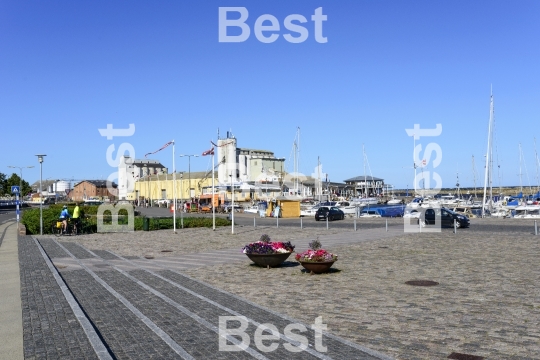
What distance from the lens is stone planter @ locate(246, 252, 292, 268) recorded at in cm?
1800

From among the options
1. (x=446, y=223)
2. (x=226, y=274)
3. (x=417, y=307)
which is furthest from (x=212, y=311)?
(x=446, y=223)

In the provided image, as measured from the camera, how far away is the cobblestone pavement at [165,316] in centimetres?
845

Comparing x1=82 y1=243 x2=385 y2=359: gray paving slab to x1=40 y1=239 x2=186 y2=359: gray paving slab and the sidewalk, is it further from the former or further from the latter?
the sidewalk

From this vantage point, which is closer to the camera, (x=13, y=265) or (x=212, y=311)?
(x=212, y=311)

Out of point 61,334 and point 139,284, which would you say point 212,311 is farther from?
point 139,284

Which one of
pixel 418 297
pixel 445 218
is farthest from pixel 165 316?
pixel 445 218

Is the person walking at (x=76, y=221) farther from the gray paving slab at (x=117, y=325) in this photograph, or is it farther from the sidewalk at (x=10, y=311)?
the gray paving slab at (x=117, y=325)

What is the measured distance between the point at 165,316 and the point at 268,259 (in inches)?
290

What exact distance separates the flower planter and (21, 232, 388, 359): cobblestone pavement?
3379 mm

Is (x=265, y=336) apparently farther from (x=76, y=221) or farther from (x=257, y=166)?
(x=257, y=166)

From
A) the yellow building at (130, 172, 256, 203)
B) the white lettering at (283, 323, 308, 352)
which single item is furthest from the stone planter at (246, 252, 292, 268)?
the yellow building at (130, 172, 256, 203)

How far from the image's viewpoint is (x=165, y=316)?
11.0m

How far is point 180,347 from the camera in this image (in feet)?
28.6

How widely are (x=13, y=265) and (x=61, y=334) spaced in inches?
438
